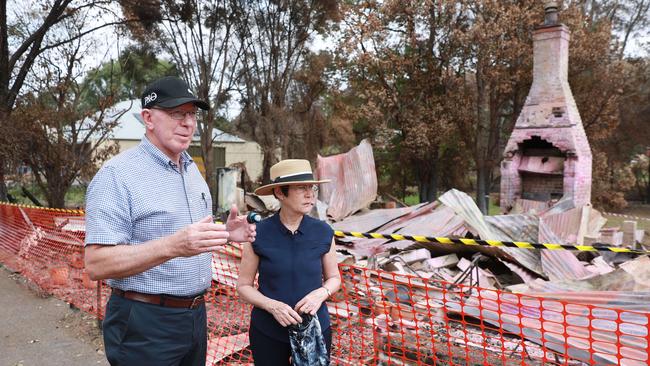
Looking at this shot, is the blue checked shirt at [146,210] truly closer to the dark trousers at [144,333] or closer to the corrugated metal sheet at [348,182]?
the dark trousers at [144,333]

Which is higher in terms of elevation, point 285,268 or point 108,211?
point 108,211

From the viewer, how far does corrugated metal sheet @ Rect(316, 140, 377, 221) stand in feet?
33.9

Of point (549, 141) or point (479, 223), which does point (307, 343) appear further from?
point (549, 141)

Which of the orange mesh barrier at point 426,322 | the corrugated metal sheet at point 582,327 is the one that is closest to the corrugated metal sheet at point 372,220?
the orange mesh barrier at point 426,322

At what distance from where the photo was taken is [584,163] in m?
12.2

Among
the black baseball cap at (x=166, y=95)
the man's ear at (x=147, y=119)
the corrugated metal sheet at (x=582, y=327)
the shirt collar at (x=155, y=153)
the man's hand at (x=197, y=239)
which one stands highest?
the black baseball cap at (x=166, y=95)

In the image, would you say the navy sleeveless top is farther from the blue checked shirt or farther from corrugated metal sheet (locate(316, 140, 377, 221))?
corrugated metal sheet (locate(316, 140, 377, 221))

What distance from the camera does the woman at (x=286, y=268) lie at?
2.30 metres

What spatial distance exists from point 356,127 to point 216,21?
752 cm

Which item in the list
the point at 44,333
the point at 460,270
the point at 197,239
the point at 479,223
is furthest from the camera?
the point at 479,223

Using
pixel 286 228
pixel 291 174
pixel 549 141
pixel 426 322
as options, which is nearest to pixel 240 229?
pixel 286 228

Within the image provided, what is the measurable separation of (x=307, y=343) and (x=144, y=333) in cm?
75

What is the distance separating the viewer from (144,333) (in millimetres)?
1979

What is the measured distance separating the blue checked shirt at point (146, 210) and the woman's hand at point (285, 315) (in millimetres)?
365
